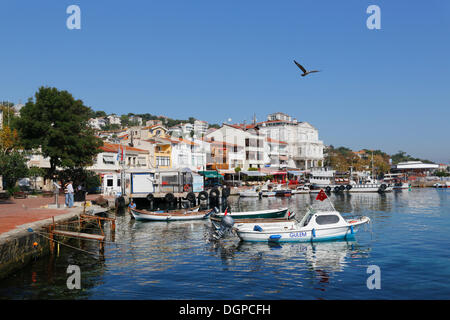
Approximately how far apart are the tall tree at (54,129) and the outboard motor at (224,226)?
26.3 metres

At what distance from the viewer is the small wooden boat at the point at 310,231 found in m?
23.3

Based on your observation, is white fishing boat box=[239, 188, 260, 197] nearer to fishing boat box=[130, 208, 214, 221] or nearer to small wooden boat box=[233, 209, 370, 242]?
fishing boat box=[130, 208, 214, 221]

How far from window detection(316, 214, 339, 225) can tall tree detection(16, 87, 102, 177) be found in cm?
3158

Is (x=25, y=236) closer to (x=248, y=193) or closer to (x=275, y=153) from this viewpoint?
(x=248, y=193)

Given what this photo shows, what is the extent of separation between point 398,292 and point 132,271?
443 inches

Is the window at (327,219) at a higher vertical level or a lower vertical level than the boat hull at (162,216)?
higher

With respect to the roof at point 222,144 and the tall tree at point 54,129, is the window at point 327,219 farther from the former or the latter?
the roof at point 222,144

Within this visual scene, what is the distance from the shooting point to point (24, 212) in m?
25.8

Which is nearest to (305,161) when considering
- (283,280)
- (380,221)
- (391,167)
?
(391,167)

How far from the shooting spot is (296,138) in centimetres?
10588

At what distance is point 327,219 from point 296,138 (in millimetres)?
83499

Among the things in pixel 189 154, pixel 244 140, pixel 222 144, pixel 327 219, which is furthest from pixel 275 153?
pixel 327 219

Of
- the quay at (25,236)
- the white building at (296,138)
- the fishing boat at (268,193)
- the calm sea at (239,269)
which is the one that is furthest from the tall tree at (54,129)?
the white building at (296,138)
